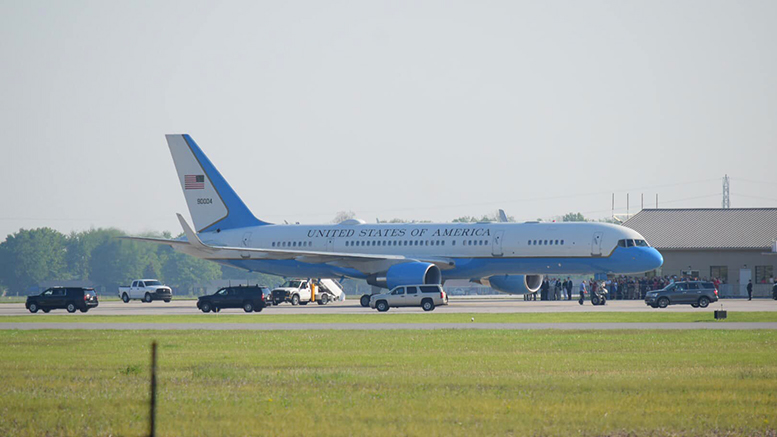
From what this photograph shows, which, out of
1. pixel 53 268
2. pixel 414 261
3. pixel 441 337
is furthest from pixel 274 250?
pixel 53 268

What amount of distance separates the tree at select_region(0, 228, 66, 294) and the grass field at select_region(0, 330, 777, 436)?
151986 millimetres

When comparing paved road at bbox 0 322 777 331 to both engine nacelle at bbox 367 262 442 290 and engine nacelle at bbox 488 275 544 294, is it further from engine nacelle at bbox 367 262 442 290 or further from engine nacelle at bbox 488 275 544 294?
engine nacelle at bbox 488 275 544 294

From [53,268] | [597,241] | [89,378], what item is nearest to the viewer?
[89,378]

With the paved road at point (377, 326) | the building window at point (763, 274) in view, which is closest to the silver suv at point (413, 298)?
the paved road at point (377, 326)

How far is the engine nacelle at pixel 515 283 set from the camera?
2689 inches

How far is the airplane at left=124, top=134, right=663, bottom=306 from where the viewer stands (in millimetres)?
62688

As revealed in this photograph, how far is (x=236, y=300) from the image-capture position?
189 ft

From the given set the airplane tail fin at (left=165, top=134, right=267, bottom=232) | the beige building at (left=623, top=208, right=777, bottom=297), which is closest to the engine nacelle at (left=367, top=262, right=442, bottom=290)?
the airplane tail fin at (left=165, top=134, right=267, bottom=232)

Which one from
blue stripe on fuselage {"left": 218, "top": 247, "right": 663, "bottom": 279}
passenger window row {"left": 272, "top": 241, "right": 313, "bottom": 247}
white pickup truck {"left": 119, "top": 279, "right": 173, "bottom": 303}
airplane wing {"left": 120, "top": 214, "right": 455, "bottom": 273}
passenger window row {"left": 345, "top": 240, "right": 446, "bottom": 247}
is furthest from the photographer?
white pickup truck {"left": 119, "top": 279, "right": 173, "bottom": 303}

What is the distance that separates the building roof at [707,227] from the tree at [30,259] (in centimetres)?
11539

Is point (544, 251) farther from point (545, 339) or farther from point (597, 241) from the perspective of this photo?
point (545, 339)

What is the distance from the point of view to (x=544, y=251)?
62938mm

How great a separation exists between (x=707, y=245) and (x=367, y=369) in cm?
6797

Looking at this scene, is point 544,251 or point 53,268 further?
point 53,268
